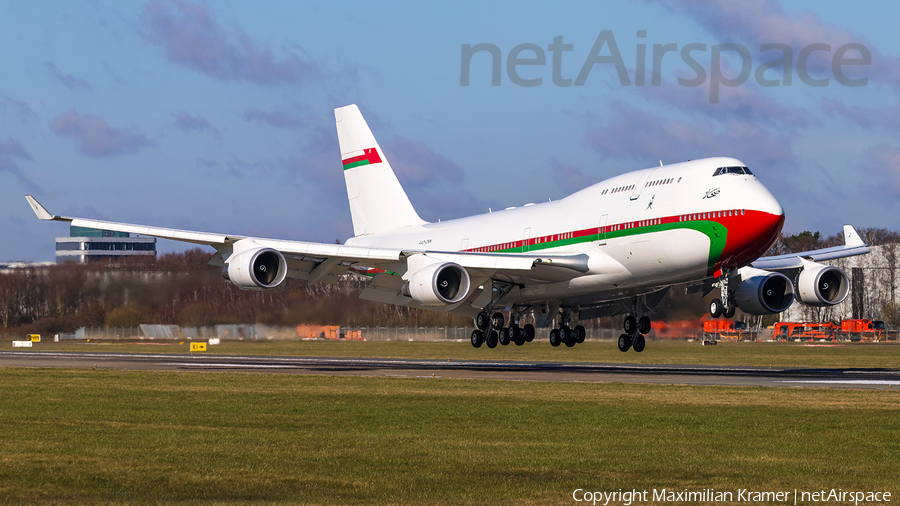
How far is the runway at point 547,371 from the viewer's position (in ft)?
128

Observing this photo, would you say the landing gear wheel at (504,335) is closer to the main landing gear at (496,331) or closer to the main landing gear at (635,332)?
the main landing gear at (496,331)

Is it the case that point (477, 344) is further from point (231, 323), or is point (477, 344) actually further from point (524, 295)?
point (231, 323)

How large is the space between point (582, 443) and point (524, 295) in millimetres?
27157

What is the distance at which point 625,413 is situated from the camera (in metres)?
26.5

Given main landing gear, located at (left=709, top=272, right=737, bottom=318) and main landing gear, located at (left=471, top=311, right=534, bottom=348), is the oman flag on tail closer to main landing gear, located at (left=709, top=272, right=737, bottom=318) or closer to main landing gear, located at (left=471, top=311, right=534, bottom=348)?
main landing gear, located at (left=471, top=311, right=534, bottom=348)

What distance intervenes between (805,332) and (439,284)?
69601mm

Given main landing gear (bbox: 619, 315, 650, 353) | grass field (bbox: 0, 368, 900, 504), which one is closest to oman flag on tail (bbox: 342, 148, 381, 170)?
main landing gear (bbox: 619, 315, 650, 353)

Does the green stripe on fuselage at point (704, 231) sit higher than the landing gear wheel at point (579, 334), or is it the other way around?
the green stripe on fuselage at point (704, 231)

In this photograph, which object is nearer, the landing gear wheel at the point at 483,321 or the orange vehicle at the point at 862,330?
the landing gear wheel at the point at 483,321

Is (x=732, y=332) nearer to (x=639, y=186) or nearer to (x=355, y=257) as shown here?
(x=639, y=186)

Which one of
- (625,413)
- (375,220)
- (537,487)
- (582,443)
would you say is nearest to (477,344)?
(375,220)

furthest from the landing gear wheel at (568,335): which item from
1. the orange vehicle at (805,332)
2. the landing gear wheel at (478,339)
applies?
the orange vehicle at (805,332)

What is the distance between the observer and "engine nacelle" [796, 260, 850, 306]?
4628 cm

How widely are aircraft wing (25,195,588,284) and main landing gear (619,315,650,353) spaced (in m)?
5.92
